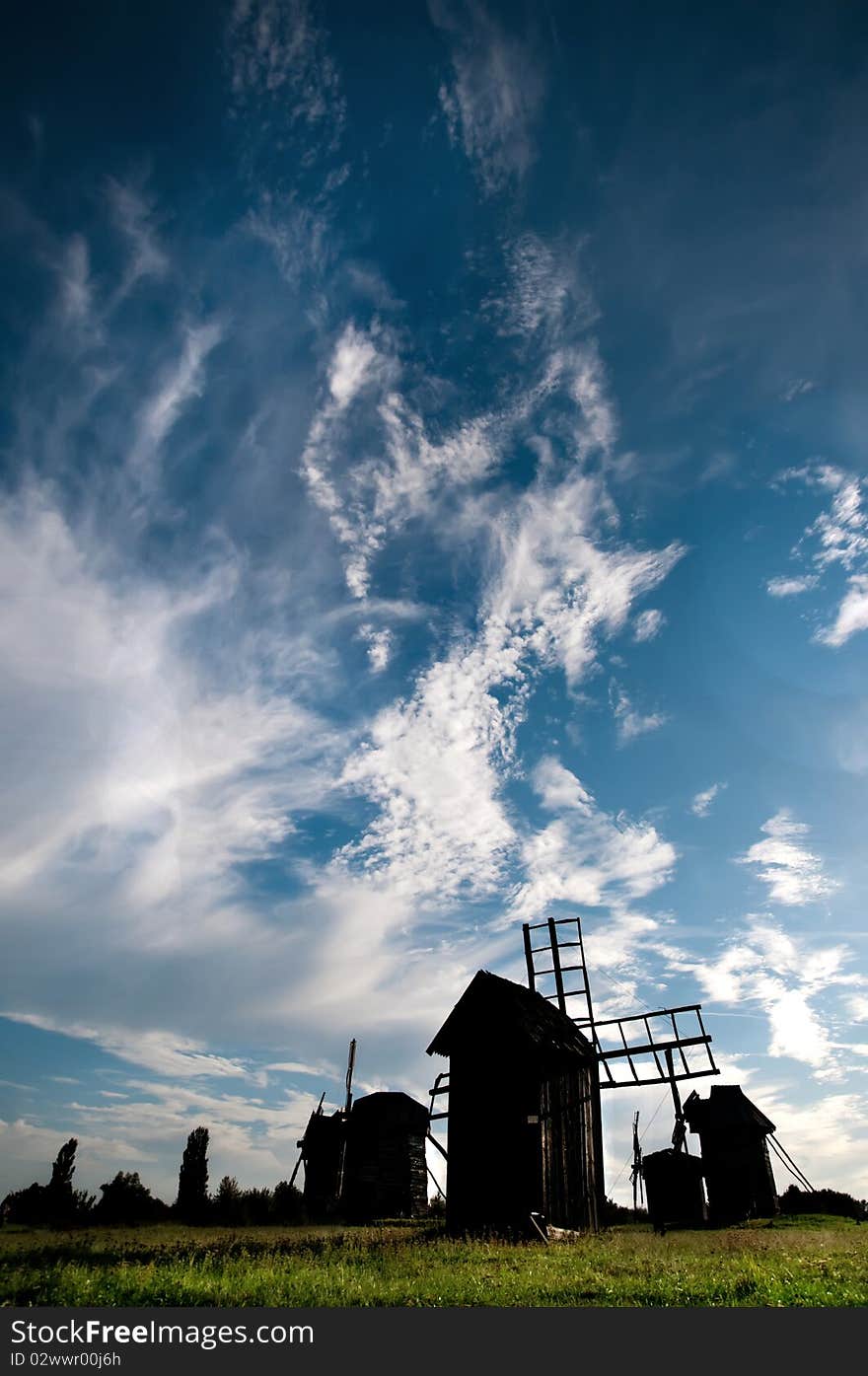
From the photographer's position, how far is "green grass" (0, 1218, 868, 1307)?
10602 mm

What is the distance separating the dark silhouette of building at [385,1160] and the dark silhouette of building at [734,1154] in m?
16.6

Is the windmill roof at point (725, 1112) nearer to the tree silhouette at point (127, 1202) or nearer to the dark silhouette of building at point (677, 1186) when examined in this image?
the dark silhouette of building at point (677, 1186)

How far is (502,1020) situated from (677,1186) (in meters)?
22.8

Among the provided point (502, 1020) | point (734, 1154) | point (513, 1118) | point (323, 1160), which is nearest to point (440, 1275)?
point (513, 1118)

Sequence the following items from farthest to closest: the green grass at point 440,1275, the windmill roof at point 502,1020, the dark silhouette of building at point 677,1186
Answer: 1. the dark silhouette of building at point 677,1186
2. the windmill roof at point 502,1020
3. the green grass at point 440,1275

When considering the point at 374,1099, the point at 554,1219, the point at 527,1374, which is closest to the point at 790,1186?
the point at 374,1099

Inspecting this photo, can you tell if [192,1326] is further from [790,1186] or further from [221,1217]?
[790,1186]

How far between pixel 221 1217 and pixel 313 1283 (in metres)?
39.3

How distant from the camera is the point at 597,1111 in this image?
2959 centimetres

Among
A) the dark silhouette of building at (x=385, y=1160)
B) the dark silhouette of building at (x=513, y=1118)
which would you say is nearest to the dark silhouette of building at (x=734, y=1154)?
the dark silhouette of building at (x=385, y=1160)

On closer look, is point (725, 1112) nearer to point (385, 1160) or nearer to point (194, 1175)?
point (385, 1160)

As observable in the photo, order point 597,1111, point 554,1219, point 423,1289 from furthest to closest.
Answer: point 597,1111, point 554,1219, point 423,1289

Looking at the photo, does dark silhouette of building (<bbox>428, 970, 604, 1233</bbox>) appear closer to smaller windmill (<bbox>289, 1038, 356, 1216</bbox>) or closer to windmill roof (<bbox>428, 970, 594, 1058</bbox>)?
windmill roof (<bbox>428, 970, 594, 1058</bbox>)

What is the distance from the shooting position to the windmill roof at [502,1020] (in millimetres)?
25663
